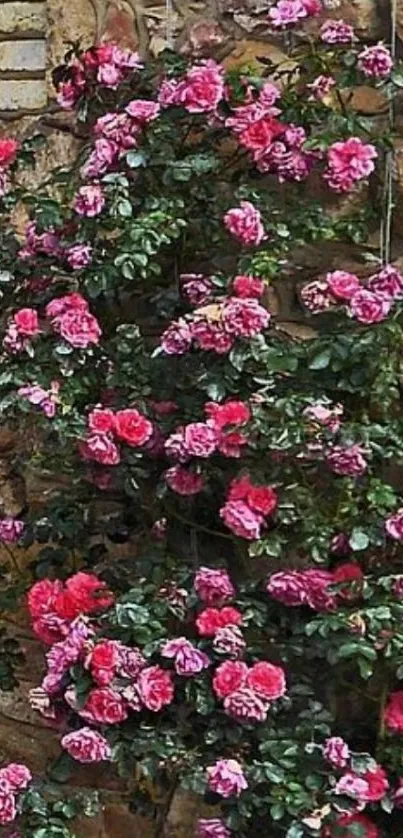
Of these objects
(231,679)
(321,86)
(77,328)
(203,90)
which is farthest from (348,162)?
(231,679)

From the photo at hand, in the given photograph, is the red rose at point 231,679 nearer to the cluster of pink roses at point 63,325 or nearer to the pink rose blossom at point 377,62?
the cluster of pink roses at point 63,325

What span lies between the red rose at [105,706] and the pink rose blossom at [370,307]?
0.66 metres

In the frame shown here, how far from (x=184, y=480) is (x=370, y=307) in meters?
0.38

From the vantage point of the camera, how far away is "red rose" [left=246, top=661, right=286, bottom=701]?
178 centimetres

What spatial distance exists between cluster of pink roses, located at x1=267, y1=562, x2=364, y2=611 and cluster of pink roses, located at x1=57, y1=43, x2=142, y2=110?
0.85 metres

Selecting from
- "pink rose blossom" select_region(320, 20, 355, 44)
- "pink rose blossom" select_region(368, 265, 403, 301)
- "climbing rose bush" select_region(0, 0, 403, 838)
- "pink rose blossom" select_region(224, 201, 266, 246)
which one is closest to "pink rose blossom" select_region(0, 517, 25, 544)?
"climbing rose bush" select_region(0, 0, 403, 838)

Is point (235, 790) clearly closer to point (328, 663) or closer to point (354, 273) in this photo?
point (328, 663)

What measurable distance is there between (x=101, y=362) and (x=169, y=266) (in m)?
0.21

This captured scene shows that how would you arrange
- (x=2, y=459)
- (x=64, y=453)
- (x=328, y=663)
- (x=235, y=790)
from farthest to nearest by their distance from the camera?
(x=2, y=459) → (x=64, y=453) → (x=328, y=663) → (x=235, y=790)

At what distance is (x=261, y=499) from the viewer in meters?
1.82

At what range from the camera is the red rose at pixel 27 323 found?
1.92 metres

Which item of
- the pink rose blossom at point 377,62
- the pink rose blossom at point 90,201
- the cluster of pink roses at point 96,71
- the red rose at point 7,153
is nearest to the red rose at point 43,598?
the pink rose blossom at point 90,201

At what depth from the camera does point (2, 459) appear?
2271 mm

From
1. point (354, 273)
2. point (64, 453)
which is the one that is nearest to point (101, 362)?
point (64, 453)
